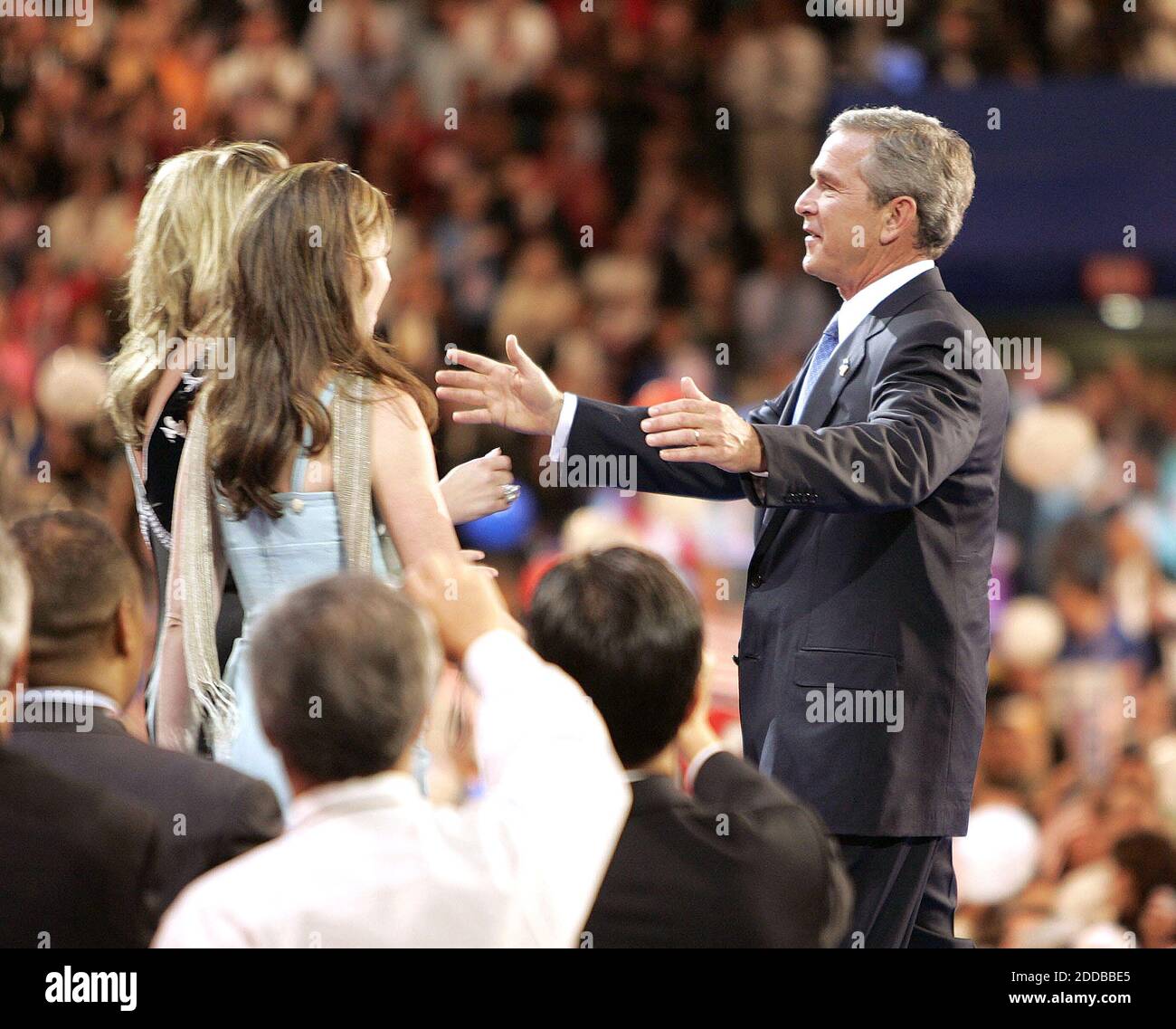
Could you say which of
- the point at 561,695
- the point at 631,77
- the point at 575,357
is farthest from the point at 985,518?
the point at 631,77

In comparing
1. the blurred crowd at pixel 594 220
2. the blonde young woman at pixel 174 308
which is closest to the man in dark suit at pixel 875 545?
the blonde young woman at pixel 174 308

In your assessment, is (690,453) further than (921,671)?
No

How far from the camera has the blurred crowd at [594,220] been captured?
17.5 ft

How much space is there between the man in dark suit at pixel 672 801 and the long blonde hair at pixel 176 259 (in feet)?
3.07

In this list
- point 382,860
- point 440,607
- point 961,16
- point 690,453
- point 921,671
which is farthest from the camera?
point 961,16

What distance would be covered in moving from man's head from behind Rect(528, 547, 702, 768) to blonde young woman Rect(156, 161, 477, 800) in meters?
0.48

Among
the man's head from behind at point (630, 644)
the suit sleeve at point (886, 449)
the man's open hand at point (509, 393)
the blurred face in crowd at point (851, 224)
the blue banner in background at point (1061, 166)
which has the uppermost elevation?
the blue banner in background at point (1061, 166)

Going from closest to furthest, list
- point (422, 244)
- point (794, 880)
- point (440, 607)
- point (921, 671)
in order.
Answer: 1. point (440, 607)
2. point (794, 880)
3. point (921, 671)
4. point (422, 244)

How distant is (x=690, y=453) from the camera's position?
7.53 feet

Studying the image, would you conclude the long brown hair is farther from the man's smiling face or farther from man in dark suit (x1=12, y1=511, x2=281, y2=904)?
the man's smiling face

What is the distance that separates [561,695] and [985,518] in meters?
1.30

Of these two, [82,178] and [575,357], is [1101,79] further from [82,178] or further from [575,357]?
[82,178]

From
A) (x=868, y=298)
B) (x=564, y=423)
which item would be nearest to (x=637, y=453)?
(x=564, y=423)

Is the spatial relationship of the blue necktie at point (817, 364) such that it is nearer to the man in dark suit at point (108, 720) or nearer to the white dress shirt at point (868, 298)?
the white dress shirt at point (868, 298)
